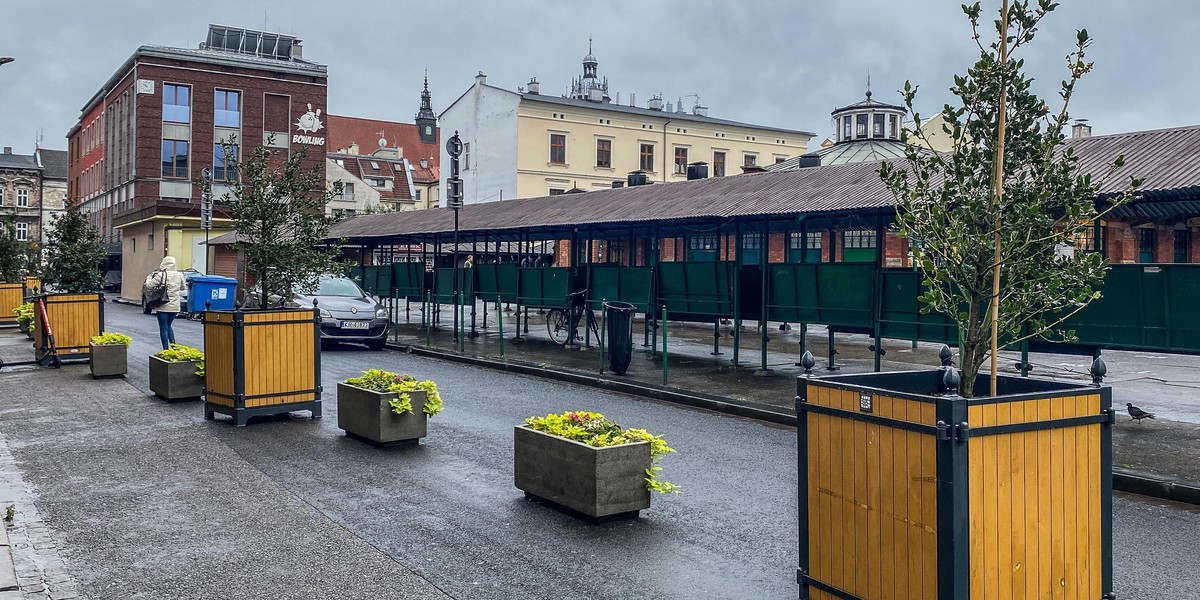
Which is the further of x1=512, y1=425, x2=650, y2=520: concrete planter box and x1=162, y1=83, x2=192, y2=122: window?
x1=162, y1=83, x2=192, y2=122: window

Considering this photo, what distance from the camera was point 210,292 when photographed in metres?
31.2

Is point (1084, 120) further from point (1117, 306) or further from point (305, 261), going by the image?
point (305, 261)

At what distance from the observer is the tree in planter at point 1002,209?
4.73 m

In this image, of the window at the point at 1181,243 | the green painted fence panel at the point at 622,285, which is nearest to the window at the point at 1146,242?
the window at the point at 1181,243

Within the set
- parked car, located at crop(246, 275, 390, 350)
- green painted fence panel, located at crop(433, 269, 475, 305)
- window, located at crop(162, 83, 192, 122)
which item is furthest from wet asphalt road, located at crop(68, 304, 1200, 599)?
window, located at crop(162, 83, 192, 122)

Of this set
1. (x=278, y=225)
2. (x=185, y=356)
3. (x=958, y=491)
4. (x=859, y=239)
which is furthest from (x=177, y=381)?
(x=859, y=239)

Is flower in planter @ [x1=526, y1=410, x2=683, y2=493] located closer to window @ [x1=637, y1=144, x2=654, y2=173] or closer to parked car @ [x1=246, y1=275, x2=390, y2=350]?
parked car @ [x1=246, y1=275, x2=390, y2=350]

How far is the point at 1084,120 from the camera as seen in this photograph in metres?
53.5

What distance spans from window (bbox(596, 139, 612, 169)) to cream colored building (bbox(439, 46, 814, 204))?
64 millimetres

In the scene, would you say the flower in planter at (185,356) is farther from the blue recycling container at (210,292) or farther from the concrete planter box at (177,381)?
the blue recycling container at (210,292)

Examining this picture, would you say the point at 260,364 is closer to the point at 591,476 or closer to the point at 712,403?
the point at 591,476

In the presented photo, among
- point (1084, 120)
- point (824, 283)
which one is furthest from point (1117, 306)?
point (1084, 120)

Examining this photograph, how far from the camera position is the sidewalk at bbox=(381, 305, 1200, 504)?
9.13m

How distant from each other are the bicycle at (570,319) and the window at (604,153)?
3777 centimetres
